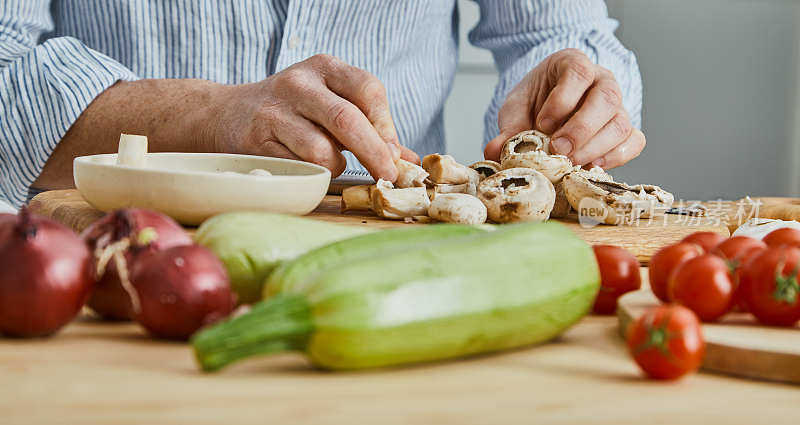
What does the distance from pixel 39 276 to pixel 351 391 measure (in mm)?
184

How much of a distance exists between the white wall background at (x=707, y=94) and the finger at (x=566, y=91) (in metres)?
1.94

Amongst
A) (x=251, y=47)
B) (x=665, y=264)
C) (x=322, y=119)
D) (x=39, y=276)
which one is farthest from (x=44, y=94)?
(x=665, y=264)

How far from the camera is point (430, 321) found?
16.7 inches

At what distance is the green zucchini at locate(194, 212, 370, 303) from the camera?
1.77 feet

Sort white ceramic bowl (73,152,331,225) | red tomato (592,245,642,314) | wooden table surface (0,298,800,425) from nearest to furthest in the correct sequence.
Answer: wooden table surface (0,298,800,425)
red tomato (592,245,642,314)
white ceramic bowl (73,152,331,225)

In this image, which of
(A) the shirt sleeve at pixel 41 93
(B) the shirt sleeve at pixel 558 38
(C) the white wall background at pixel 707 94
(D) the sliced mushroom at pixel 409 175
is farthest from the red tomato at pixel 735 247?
(C) the white wall background at pixel 707 94

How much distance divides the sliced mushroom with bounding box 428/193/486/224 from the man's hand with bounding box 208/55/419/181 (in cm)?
12

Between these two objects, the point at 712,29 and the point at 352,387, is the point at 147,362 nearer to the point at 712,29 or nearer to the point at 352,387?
the point at 352,387

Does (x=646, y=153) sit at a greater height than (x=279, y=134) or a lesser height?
lesser

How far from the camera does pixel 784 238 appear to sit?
26.7 inches

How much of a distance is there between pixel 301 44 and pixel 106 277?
4.03ft

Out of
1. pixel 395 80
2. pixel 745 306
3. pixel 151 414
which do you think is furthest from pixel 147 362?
pixel 395 80

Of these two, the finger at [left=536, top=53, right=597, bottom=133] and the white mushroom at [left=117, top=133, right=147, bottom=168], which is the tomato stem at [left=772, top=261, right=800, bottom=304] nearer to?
the white mushroom at [left=117, top=133, right=147, bottom=168]

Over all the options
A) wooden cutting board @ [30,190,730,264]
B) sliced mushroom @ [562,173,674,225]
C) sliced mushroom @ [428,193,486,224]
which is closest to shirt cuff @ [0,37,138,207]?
wooden cutting board @ [30,190,730,264]
